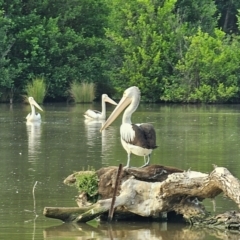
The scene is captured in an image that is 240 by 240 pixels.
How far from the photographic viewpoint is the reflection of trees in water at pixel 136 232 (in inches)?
384

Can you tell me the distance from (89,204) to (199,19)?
39.5 m

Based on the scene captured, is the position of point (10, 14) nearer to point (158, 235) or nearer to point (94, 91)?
point (94, 91)

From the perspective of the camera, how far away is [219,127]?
26.1m

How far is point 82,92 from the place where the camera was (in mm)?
44531

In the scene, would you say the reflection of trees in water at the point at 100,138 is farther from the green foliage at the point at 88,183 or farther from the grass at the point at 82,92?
the grass at the point at 82,92

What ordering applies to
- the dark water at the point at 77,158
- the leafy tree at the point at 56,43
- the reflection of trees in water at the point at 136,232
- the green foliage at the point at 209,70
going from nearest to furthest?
the reflection of trees in water at the point at 136,232
the dark water at the point at 77,158
the green foliage at the point at 209,70
the leafy tree at the point at 56,43

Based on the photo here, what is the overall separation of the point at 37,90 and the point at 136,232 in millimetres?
34202

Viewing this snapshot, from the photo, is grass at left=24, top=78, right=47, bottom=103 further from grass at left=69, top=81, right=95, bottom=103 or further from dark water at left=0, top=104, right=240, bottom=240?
dark water at left=0, top=104, right=240, bottom=240

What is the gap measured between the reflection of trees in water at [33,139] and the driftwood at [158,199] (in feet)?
21.4

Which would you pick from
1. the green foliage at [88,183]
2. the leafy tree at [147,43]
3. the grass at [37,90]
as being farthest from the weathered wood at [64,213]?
the leafy tree at [147,43]

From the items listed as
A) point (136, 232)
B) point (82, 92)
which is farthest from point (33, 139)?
point (82, 92)

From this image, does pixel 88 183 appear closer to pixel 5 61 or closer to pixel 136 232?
pixel 136 232

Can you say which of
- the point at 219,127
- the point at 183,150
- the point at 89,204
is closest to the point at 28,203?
the point at 89,204

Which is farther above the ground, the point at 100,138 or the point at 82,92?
the point at 100,138
